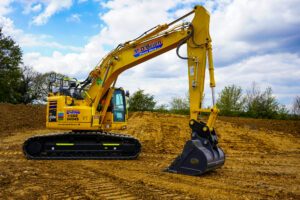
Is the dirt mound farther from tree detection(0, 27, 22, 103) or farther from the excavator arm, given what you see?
the excavator arm

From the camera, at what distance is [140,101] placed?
2120cm

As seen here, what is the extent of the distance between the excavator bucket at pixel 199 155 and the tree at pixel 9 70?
2742cm

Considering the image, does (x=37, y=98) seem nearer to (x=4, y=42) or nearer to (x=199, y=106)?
(x=4, y=42)

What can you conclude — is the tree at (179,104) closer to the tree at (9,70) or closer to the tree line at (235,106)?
the tree line at (235,106)

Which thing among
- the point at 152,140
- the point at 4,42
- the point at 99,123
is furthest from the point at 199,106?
the point at 4,42

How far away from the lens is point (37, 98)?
32.5m

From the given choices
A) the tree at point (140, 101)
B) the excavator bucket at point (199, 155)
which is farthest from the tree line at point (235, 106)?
the excavator bucket at point (199, 155)

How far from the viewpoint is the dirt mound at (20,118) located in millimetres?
18641

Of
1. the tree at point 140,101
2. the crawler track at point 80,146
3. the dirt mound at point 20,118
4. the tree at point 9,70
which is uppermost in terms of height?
the tree at point 9,70

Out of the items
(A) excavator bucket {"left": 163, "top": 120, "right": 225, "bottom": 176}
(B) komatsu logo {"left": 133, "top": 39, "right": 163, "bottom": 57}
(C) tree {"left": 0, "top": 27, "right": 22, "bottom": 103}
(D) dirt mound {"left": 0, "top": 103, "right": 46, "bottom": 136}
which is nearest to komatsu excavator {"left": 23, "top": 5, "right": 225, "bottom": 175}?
(B) komatsu logo {"left": 133, "top": 39, "right": 163, "bottom": 57}

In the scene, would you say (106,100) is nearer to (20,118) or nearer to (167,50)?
(167,50)

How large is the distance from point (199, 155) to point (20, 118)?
18.0 m

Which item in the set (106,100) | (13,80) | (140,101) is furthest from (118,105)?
(13,80)

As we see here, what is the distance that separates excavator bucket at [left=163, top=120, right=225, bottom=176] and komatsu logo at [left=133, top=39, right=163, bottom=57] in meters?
2.69
